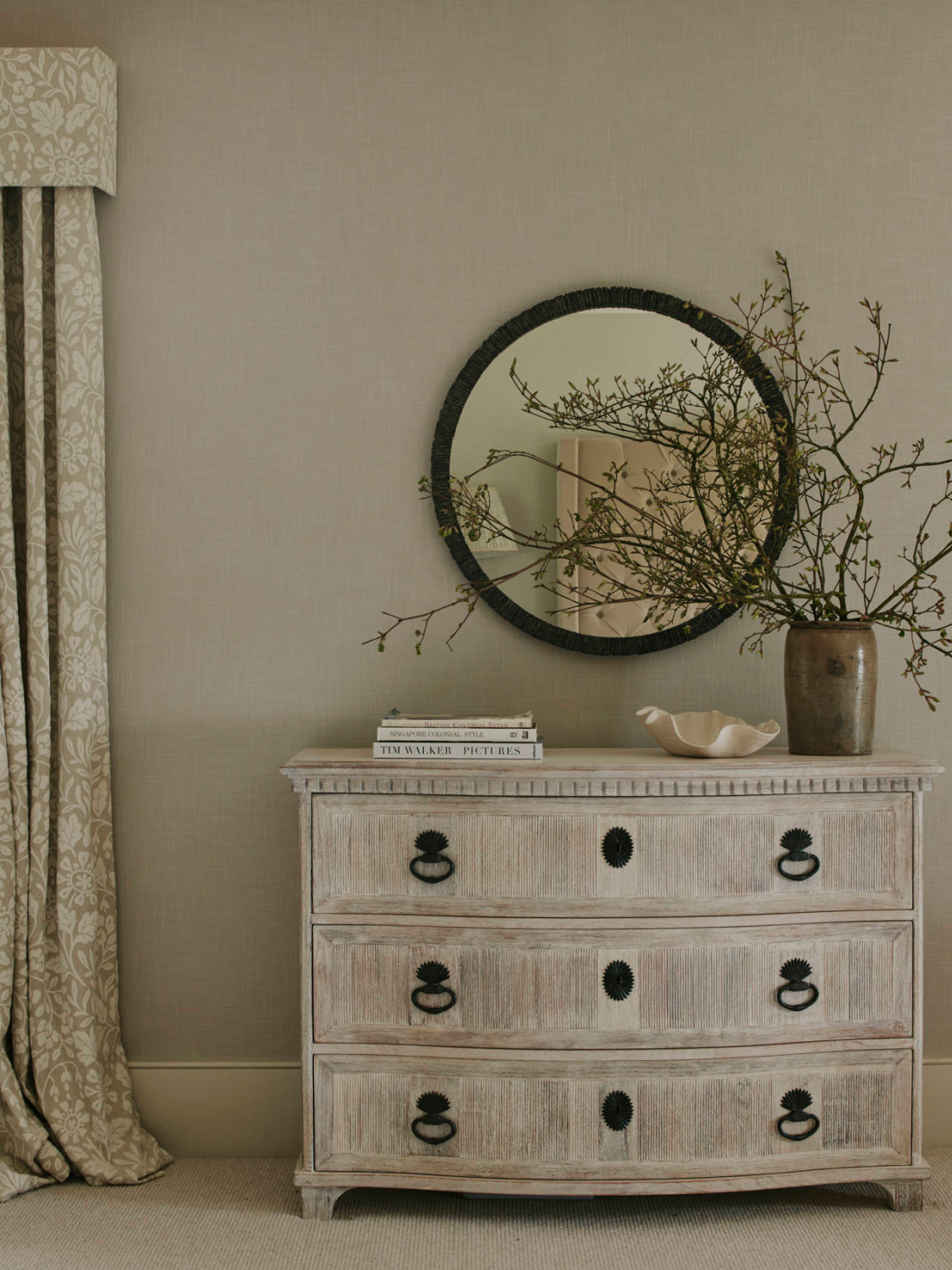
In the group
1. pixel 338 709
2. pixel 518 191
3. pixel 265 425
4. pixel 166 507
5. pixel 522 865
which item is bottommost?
pixel 522 865

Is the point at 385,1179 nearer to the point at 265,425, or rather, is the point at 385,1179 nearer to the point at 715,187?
the point at 265,425

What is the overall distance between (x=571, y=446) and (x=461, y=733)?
762mm

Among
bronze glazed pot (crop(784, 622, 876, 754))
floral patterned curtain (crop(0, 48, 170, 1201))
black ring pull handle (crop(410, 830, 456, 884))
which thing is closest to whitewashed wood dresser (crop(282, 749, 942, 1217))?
black ring pull handle (crop(410, 830, 456, 884))

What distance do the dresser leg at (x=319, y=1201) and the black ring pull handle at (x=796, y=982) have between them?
0.98 metres

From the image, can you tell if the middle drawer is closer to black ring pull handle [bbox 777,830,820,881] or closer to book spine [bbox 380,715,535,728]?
black ring pull handle [bbox 777,830,820,881]

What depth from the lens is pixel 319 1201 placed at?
6.33 feet

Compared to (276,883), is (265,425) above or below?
above

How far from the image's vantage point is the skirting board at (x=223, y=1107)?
7.32 feet

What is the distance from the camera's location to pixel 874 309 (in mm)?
2236

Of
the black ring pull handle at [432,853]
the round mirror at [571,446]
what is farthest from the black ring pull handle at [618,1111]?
the round mirror at [571,446]

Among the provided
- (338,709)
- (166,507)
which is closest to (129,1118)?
(338,709)

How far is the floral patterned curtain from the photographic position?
6.99 feet

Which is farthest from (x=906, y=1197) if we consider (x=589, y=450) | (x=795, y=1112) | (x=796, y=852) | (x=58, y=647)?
(x=58, y=647)

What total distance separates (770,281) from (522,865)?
149 cm
